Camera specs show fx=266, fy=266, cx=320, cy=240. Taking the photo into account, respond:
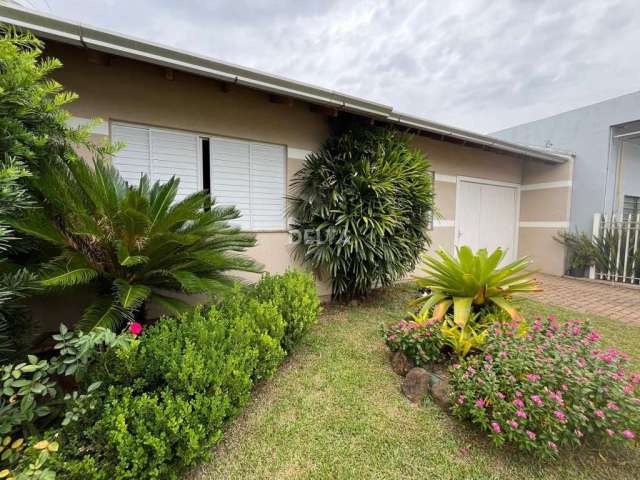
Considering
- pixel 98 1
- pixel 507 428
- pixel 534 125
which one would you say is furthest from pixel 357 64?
pixel 507 428

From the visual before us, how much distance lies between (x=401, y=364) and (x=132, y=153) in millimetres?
4579

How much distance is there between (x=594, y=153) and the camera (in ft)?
26.9

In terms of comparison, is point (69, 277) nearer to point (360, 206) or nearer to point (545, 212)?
point (360, 206)

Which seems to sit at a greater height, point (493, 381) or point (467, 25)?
point (467, 25)

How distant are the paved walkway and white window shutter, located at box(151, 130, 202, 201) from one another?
7.53 metres

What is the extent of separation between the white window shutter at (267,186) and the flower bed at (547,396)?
3.68 m

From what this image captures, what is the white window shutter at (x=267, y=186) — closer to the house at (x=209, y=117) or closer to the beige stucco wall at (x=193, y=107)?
the house at (x=209, y=117)

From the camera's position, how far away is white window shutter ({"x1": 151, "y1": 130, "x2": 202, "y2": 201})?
3.99m

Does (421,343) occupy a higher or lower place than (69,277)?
lower

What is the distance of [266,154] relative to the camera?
4.82 metres

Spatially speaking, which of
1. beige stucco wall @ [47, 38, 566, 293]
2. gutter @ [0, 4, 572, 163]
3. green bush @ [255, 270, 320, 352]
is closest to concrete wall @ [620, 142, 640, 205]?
gutter @ [0, 4, 572, 163]

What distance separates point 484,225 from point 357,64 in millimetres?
→ 6443

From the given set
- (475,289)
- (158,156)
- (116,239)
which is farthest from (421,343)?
(158,156)

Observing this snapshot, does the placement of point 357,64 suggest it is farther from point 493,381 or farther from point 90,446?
point 90,446
